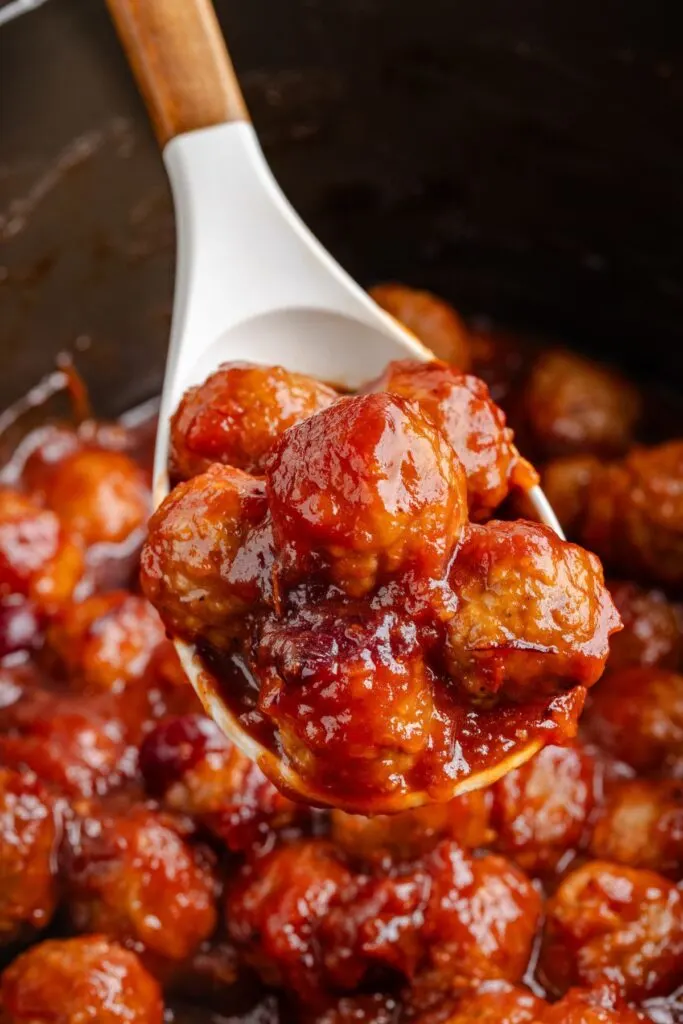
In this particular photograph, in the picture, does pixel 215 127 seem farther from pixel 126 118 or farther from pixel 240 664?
pixel 240 664

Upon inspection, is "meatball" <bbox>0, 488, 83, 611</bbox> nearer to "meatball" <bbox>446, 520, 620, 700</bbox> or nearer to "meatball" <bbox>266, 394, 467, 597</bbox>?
"meatball" <bbox>266, 394, 467, 597</bbox>

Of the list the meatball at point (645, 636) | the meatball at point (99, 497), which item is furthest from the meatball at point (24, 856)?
the meatball at point (645, 636)

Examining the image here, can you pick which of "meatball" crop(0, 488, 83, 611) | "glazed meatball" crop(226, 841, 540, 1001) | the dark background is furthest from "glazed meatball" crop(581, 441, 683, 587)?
"meatball" crop(0, 488, 83, 611)

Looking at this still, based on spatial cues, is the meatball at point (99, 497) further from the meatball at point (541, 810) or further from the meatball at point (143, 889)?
the meatball at point (541, 810)

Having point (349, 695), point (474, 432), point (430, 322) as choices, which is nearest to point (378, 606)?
point (349, 695)

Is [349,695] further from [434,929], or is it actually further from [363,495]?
[434,929]

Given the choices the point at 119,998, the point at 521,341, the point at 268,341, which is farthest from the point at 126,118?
the point at 119,998
